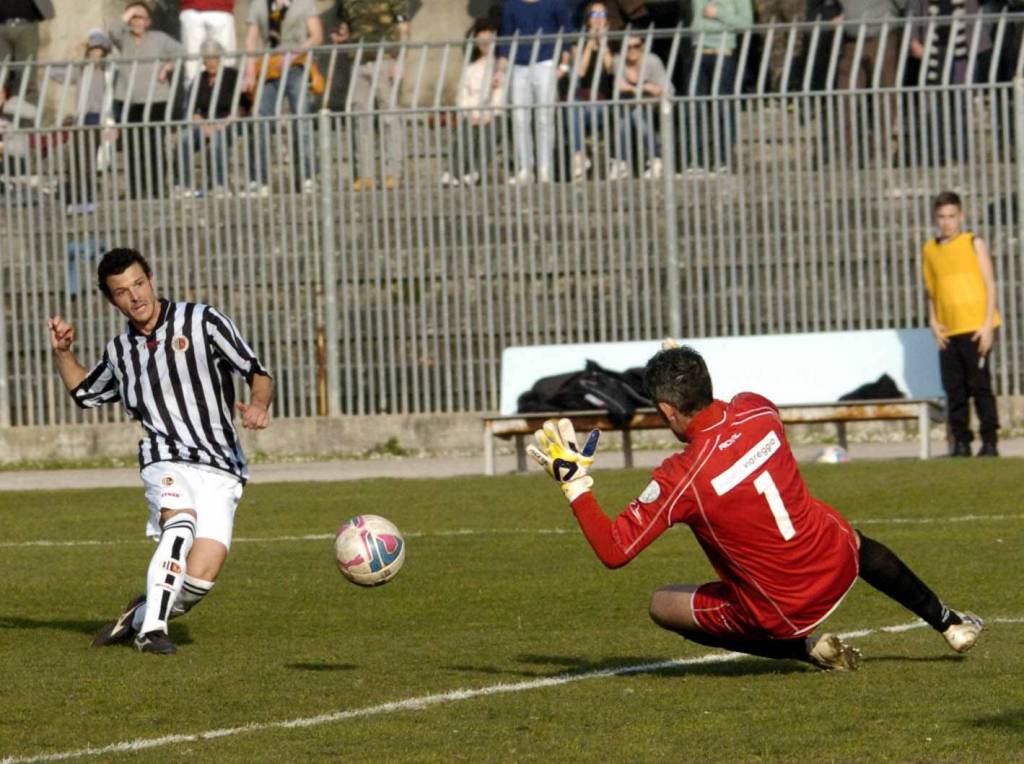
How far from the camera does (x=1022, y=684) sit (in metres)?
7.83

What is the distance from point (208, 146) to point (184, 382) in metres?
12.9

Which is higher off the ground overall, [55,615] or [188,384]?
[188,384]

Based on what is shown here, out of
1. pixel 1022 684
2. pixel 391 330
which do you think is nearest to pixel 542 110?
pixel 391 330

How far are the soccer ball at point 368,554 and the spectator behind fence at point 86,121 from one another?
13890 millimetres

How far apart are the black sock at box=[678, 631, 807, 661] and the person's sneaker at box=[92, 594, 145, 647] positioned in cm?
255

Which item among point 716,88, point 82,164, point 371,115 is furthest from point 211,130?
point 716,88

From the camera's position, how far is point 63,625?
1055cm

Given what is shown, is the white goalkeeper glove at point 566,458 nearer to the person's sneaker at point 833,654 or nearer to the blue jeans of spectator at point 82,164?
the person's sneaker at point 833,654

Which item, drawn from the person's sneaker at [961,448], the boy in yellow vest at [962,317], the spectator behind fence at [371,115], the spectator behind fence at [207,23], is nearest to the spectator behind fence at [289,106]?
the spectator behind fence at [371,115]

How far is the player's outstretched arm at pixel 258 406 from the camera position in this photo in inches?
375

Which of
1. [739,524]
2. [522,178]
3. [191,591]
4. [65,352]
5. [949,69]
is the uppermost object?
[949,69]

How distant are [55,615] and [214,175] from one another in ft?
38.4

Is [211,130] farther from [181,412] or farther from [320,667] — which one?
[320,667]

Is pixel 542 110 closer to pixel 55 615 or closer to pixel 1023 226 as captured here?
pixel 1023 226
